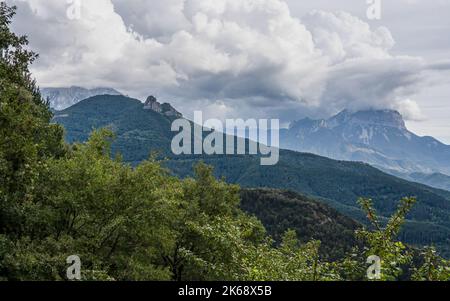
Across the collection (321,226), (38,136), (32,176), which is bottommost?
(321,226)

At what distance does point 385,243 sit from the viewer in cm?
1043

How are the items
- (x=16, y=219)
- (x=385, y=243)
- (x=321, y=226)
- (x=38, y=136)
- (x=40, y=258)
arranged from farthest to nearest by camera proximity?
(x=321, y=226) < (x=38, y=136) < (x=16, y=219) < (x=40, y=258) < (x=385, y=243)

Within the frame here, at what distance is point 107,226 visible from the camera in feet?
76.3

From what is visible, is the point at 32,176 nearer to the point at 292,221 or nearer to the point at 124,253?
the point at 124,253

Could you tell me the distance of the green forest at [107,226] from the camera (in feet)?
36.7

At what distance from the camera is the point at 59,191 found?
23.1 metres

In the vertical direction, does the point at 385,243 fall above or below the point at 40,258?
above

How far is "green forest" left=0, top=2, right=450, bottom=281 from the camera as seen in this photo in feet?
36.7

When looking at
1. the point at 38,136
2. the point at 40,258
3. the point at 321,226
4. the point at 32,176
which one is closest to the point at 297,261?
the point at 32,176

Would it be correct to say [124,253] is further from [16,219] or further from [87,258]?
[16,219]
